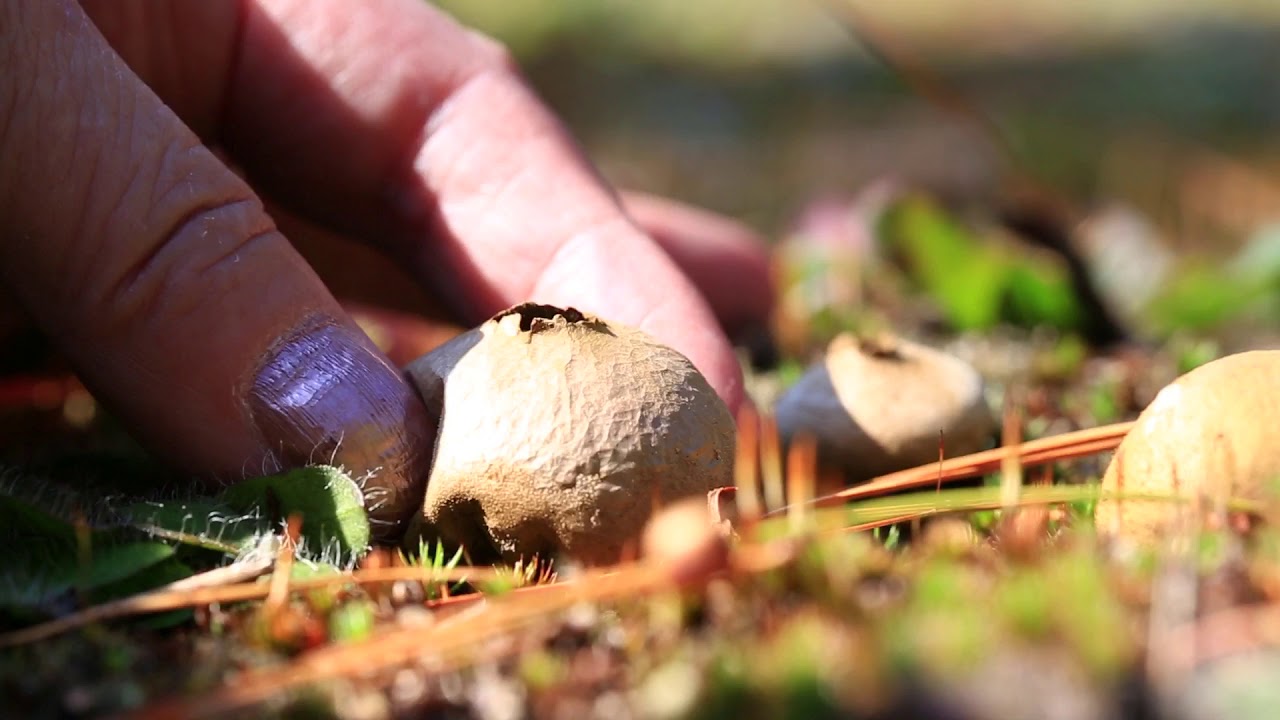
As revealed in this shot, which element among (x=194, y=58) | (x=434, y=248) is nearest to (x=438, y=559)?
(x=434, y=248)

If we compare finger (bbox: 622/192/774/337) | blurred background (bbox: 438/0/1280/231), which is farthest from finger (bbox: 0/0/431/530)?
blurred background (bbox: 438/0/1280/231)

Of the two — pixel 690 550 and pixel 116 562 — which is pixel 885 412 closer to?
pixel 690 550

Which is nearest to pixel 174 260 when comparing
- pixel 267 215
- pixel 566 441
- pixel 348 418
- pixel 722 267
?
→ pixel 267 215

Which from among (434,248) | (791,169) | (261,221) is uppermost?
(791,169)

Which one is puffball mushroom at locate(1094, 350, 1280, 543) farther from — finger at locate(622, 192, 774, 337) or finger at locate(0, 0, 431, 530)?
finger at locate(622, 192, 774, 337)

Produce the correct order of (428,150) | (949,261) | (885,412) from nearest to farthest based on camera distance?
(885,412)
(428,150)
(949,261)

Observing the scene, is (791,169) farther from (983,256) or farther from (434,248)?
(434,248)

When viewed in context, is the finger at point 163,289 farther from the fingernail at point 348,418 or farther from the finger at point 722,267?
the finger at point 722,267
